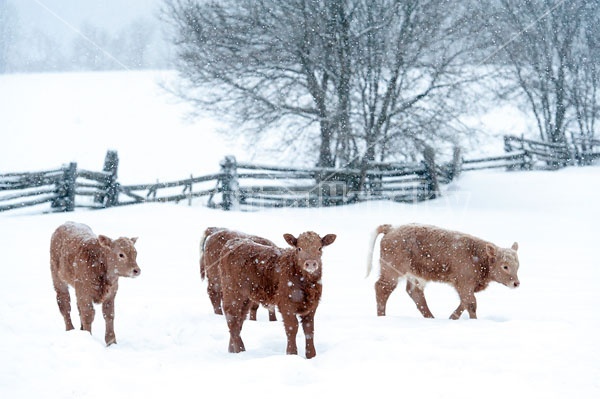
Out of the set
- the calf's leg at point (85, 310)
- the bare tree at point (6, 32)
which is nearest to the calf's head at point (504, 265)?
the calf's leg at point (85, 310)

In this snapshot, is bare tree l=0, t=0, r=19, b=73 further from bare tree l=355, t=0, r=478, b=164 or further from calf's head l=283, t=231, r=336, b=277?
calf's head l=283, t=231, r=336, b=277

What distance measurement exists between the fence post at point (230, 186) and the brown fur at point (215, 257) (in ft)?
26.7

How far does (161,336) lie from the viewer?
18.8ft

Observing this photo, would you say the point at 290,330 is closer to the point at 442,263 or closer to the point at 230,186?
the point at 442,263

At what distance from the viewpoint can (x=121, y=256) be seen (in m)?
5.48

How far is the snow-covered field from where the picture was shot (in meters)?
4.01

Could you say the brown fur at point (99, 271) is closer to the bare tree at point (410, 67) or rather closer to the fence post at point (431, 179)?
the bare tree at point (410, 67)

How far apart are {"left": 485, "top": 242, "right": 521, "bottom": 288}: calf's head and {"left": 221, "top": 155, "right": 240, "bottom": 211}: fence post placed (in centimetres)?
914

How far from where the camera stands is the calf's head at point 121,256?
17.9 feet

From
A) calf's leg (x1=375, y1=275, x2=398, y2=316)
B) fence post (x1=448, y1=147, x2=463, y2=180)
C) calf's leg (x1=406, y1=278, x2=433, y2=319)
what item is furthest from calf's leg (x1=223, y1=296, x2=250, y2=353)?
fence post (x1=448, y1=147, x2=463, y2=180)

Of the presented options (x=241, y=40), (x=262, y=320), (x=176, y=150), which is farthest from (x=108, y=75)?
(x=262, y=320)

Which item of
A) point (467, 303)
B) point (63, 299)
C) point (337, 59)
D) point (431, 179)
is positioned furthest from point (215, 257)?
point (431, 179)

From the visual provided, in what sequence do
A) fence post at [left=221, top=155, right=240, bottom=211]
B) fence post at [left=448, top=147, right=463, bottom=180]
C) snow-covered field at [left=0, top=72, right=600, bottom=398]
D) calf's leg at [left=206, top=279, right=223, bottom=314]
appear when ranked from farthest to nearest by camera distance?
fence post at [left=448, top=147, right=463, bottom=180] → fence post at [left=221, top=155, right=240, bottom=211] → calf's leg at [left=206, top=279, right=223, bottom=314] → snow-covered field at [left=0, top=72, right=600, bottom=398]

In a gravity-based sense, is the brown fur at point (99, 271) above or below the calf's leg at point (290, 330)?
above
